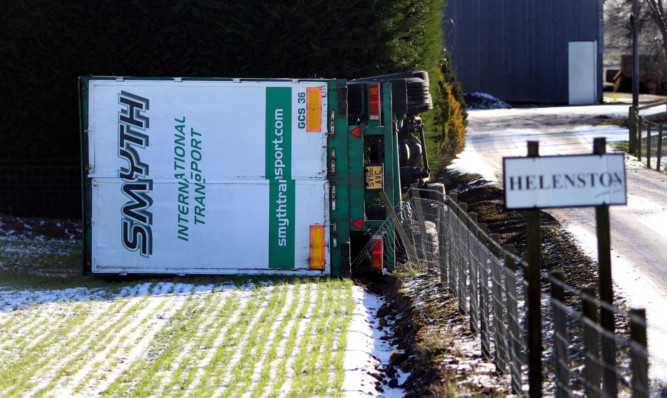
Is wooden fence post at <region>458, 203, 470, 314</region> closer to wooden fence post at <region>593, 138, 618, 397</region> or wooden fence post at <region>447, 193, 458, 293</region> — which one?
wooden fence post at <region>447, 193, 458, 293</region>

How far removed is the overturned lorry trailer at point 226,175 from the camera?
11.8 m

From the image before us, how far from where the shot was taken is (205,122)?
1189 centimetres

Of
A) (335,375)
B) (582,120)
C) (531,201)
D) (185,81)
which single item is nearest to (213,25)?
(185,81)

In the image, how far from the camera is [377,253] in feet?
38.8

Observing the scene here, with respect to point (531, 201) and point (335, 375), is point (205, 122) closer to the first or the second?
point (335, 375)

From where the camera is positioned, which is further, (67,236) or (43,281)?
(67,236)

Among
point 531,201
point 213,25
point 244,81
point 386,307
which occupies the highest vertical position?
point 213,25

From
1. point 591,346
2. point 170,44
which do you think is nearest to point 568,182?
point 591,346

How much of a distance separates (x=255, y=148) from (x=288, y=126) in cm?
52

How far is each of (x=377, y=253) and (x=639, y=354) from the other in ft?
25.1

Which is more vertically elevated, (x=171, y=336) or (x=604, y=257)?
(x=604, y=257)

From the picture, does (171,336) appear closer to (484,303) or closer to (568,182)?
(484,303)

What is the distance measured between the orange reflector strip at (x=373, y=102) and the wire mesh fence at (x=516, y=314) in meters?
1.17

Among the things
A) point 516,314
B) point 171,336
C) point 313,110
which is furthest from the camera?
point 313,110
